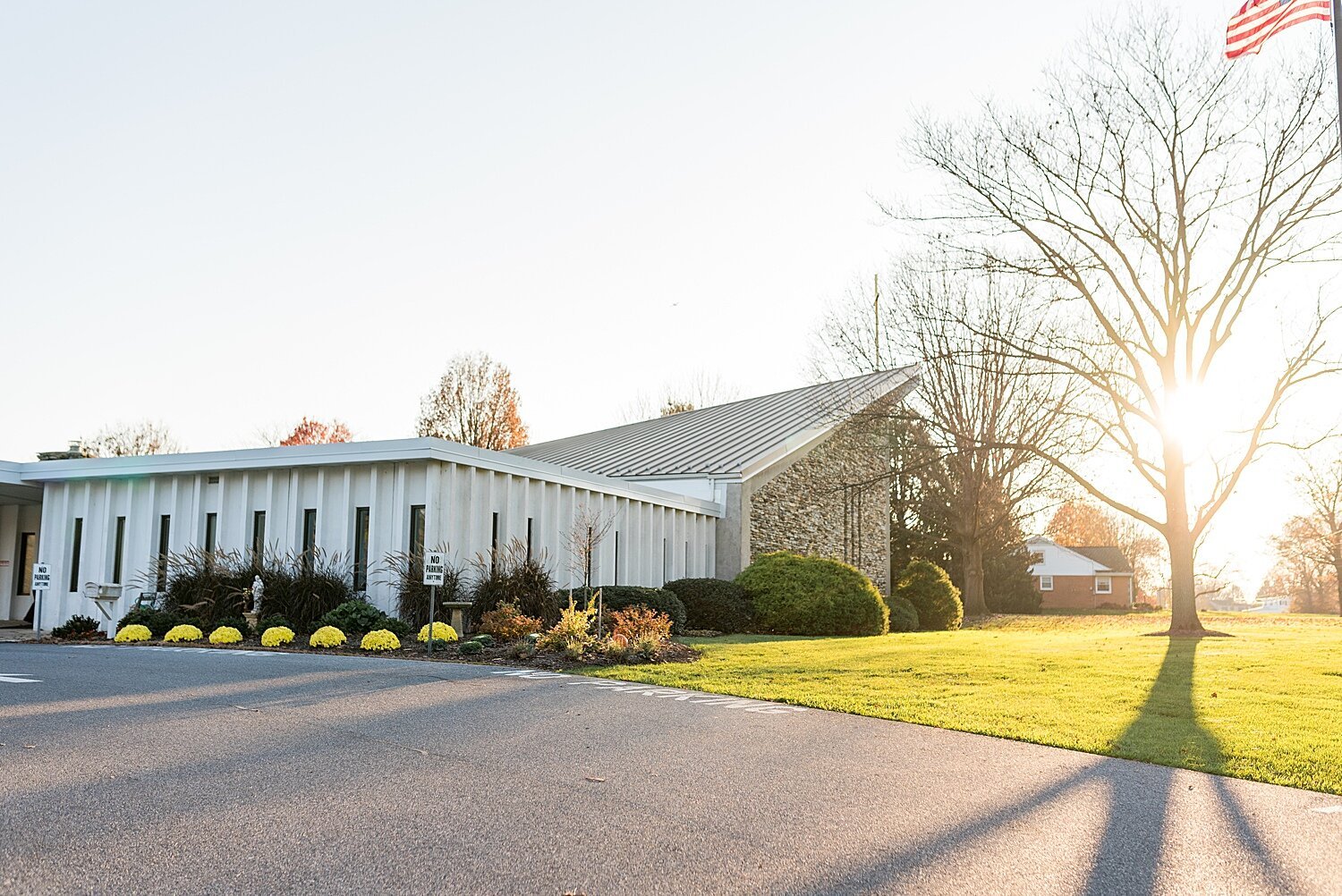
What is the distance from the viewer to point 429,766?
235 inches

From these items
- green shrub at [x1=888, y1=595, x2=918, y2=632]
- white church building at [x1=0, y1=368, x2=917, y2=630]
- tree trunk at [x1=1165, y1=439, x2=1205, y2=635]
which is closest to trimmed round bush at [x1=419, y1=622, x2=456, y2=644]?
white church building at [x1=0, y1=368, x2=917, y2=630]

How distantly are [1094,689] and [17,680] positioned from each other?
10.4m

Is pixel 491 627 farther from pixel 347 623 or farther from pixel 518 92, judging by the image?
pixel 518 92

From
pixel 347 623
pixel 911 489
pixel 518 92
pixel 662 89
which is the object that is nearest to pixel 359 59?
pixel 518 92

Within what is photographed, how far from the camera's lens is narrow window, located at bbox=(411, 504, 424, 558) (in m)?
16.5

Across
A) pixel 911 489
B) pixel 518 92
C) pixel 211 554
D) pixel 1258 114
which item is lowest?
pixel 211 554

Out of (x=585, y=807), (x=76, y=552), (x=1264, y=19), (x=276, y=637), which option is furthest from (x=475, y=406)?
(x=585, y=807)

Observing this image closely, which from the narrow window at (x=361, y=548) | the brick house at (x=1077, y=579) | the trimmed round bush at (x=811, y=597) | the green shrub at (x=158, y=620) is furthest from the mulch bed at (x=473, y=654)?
the brick house at (x=1077, y=579)

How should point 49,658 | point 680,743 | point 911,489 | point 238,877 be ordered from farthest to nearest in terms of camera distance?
point 911,489 → point 49,658 → point 680,743 → point 238,877

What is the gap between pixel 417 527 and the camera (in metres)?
16.7

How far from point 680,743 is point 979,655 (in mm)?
9010

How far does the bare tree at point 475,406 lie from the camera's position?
166 ft

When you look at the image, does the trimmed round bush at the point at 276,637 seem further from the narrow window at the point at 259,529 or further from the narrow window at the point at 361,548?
the narrow window at the point at 259,529

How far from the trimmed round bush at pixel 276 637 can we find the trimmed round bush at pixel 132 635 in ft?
6.32
